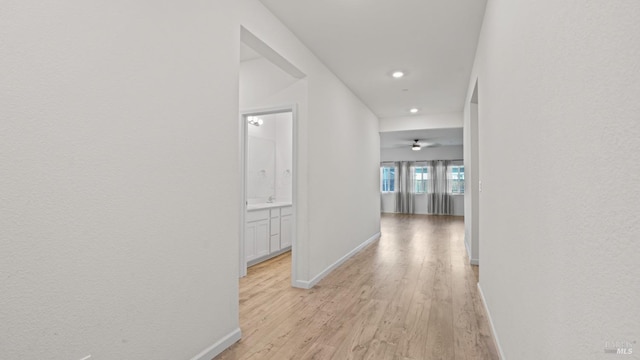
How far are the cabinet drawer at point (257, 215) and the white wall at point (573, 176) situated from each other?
3.30 m

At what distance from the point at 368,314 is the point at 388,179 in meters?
10.8

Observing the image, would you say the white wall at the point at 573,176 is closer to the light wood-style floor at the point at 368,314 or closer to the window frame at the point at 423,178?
the light wood-style floor at the point at 368,314

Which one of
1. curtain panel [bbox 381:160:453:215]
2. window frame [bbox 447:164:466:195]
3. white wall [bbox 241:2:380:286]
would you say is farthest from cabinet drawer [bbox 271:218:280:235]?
window frame [bbox 447:164:466:195]

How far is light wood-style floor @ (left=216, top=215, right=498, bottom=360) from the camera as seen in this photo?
7.36 ft

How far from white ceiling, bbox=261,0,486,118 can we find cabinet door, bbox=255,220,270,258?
2.39 metres

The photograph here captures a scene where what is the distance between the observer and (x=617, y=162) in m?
0.70

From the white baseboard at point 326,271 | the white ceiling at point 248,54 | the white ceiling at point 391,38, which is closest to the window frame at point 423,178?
the white baseboard at point 326,271

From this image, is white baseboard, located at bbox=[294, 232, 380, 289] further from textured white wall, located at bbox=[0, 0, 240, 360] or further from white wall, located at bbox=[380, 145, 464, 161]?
white wall, located at bbox=[380, 145, 464, 161]

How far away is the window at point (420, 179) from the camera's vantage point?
12539 mm

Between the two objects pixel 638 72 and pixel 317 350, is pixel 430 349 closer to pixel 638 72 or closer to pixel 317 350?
pixel 317 350

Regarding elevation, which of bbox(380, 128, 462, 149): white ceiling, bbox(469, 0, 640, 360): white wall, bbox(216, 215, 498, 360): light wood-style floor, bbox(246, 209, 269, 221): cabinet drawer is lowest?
bbox(216, 215, 498, 360): light wood-style floor

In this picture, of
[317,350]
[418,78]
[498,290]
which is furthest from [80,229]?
[418,78]

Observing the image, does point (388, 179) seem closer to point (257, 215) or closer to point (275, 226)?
point (275, 226)

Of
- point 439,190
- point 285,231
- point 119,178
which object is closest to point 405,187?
point 439,190
